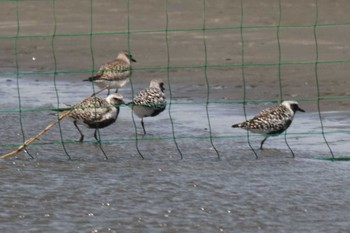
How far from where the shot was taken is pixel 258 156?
9430 millimetres

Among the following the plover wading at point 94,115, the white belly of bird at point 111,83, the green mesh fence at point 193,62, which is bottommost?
the green mesh fence at point 193,62

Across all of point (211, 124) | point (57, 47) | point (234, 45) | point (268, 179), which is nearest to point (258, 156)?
point (268, 179)

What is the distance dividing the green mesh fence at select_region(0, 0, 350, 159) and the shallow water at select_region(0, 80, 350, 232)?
0.06 m

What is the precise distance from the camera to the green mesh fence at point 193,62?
1061 centimetres

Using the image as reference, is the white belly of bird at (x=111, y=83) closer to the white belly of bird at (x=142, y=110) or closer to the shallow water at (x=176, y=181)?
the shallow water at (x=176, y=181)

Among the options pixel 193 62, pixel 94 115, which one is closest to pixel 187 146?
pixel 94 115

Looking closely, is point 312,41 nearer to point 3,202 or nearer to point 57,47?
point 57,47

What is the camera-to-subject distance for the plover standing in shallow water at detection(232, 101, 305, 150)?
32.9ft

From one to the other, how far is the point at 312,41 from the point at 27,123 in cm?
626

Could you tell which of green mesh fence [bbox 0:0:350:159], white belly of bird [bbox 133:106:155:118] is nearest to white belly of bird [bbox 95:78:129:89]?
green mesh fence [bbox 0:0:350:159]

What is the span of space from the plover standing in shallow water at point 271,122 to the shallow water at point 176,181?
12 cm

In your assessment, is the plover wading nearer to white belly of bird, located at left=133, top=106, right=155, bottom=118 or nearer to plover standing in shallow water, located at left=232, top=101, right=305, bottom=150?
white belly of bird, located at left=133, top=106, right=155, bottom=118

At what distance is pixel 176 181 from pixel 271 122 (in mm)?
1887

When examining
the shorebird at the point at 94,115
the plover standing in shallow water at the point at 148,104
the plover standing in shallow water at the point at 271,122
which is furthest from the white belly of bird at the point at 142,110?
the plover standing in shallow water at the point at 271,122
